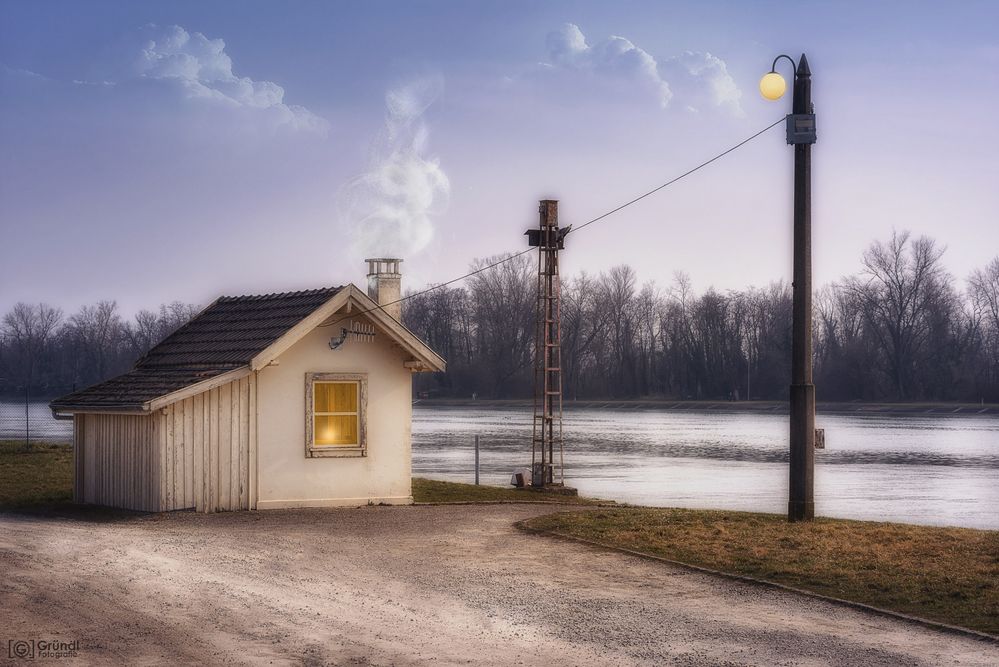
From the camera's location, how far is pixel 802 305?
17.1 m

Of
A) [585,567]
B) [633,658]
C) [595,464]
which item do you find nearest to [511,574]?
[585,567]

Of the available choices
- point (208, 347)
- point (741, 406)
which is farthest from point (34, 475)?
point (741, 406)

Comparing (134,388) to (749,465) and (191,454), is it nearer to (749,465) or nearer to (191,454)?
(191,454)

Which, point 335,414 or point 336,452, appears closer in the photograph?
point 336,452

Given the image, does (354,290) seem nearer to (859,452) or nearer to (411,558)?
(411,558)

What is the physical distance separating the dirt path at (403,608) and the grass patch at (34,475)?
6181 mm

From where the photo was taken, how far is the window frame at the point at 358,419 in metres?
19.8

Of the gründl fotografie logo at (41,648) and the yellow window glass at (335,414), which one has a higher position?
the yellow window glass at (335,414)

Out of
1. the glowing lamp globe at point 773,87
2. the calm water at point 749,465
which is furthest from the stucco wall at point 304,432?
the glowing lamp globe at point 773,87

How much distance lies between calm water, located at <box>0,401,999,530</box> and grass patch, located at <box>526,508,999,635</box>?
6.75 metres

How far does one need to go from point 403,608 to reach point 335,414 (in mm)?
9924

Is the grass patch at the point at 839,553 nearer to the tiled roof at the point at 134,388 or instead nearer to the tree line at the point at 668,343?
the tiled roof at the point at 134,388

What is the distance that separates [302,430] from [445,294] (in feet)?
389

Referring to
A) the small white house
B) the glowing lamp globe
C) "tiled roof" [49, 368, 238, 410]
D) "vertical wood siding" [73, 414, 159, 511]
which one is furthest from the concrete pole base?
"vertical wood siding" [73, 414, 159, 511]
